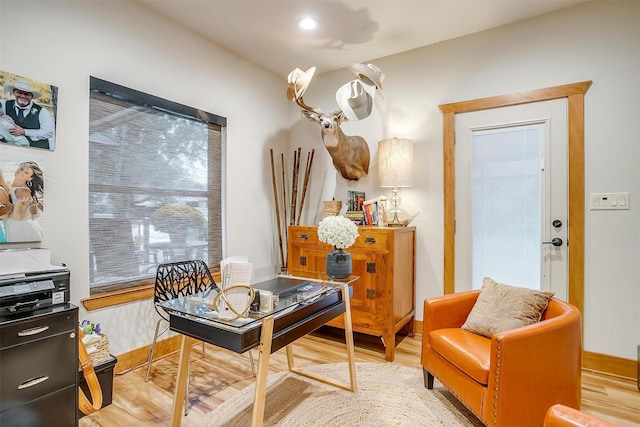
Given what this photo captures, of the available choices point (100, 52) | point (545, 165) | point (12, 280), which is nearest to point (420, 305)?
point (545, 165)

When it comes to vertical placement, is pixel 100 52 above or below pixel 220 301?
above

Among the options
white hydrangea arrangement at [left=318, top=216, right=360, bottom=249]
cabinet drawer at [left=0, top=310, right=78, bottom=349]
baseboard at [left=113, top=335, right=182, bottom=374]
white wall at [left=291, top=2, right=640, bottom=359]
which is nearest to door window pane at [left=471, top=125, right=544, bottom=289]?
white wall at [left=291, top=2, right=640, bottom=359]

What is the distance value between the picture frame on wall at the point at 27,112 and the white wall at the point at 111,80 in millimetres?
47

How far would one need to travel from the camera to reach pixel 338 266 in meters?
2.07

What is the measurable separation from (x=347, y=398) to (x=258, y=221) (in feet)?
6.47

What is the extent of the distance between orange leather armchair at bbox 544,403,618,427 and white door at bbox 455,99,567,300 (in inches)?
72.3

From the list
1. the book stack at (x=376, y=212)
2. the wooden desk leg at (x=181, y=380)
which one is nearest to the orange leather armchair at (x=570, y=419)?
→ the wooden desk leg at (x=181, y=380)

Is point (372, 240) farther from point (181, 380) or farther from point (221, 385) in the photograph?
point (181, 380)

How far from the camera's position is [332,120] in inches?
111

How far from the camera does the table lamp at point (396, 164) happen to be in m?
2.86

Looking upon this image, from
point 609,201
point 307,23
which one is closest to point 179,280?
point 307,23

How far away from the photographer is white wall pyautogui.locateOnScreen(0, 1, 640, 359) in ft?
6.64

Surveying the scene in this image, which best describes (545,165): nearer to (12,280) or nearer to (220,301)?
(220,301)

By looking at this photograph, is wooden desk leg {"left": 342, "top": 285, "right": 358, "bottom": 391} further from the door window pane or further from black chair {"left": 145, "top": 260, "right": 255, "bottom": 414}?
the door window pane
